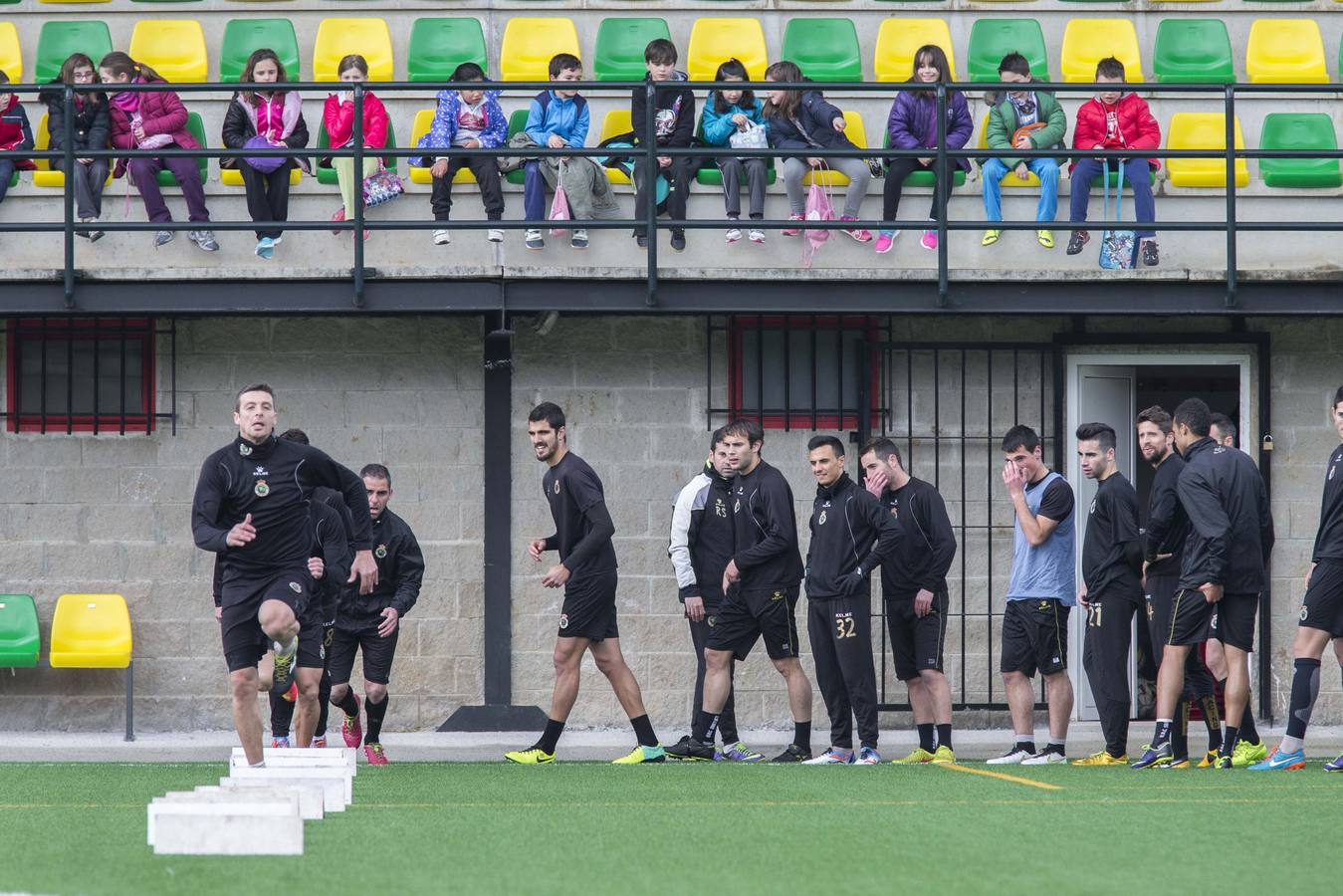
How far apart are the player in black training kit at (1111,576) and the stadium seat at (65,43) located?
797 cm

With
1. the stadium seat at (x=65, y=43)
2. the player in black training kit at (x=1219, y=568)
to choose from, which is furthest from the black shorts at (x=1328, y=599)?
the stadium seat at (x=65, y=43)

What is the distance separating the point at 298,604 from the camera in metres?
7.75

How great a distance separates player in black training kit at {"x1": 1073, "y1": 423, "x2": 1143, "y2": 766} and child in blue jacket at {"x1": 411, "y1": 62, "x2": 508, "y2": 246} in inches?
163

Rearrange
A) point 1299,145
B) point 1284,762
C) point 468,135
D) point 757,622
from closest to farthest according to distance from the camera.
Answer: point 1284,762 → point 757,622 → point 468,135 → point 1299,145

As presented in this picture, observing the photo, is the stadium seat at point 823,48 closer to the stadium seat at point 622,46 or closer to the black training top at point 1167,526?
the stadium seat at point 622,46

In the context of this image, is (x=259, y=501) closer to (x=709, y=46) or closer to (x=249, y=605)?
(x=249, y=605)

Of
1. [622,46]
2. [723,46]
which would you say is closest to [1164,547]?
[723,46]

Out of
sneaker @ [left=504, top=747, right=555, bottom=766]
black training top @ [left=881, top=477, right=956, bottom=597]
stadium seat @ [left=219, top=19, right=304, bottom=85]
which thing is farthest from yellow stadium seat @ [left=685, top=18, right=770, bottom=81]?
sneaker @ [left=504, top=747, right=555, bottom=766]

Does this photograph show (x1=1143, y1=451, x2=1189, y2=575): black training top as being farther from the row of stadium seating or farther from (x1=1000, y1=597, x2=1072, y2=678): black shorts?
the row of stadium seating

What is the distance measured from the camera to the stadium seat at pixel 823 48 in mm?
12984

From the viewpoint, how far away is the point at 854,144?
12055 millimetres

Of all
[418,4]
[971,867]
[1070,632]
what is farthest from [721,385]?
[971,867]

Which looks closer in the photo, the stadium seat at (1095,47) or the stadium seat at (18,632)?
the stadium seat at (18,632)

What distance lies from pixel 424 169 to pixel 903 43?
381 centimetres
